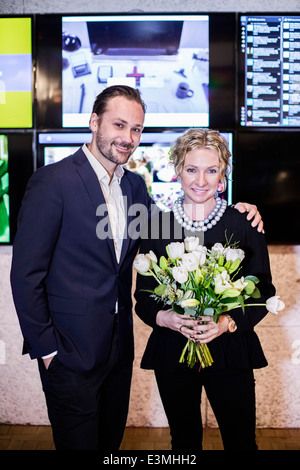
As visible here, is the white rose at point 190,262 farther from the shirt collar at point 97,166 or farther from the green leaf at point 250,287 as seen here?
the shirt collar at point 97,166

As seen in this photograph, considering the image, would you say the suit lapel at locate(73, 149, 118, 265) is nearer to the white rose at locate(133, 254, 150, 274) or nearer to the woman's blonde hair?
the white rose at locate(133, 254, 150, 274)

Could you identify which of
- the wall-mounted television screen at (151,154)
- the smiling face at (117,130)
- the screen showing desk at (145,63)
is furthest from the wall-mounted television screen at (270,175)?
the smiling face at (117,130)

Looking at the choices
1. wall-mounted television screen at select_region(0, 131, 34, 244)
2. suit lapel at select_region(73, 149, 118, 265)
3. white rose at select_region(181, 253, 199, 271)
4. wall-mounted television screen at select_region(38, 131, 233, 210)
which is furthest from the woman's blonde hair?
wall-mounted television screen at select_region(0, 131, 34, 244)

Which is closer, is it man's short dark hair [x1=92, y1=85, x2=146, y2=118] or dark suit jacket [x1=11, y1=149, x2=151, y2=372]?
dark suit jacket [x1=11, y1=149, x2=151, y2=372]

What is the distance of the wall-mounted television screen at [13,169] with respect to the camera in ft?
9.56

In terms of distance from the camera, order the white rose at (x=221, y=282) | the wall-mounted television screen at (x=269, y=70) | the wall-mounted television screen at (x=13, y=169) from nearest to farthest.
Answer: the white rose at (x=221, y=282) < the wall-mounted television screen at (x=269, y=70) < the wall-mounted television screen at (x=13, y=169)

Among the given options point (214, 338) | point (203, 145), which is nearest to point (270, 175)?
point (203, 145)

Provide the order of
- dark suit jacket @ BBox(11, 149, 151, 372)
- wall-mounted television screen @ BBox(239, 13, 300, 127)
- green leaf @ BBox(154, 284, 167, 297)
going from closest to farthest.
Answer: green leaf @ BBox(154, 284, 167, 297) < dark suit jacket @ BBox(11, 149, 151, 372) < wall-mounted television screen @ BBox(239, 13, 300, 127)

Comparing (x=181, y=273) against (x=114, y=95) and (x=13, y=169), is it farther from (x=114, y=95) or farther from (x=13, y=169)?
(x=13, y=169)

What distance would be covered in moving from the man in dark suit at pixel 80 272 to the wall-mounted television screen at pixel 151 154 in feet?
3.10

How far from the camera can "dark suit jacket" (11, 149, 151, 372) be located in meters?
1.71

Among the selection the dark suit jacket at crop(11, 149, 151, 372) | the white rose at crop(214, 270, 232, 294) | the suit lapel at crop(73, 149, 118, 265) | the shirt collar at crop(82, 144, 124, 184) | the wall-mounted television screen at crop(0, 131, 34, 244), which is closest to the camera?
the white rose at crop(214, 270, 232, 294)

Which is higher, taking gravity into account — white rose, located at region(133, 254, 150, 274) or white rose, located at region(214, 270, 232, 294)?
white rose, located at region(133, 254, 150, 274)

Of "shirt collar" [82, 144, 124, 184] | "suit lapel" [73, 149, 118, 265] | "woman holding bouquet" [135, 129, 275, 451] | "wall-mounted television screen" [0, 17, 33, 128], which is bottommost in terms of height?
"woman holding bouquet" [135, 129, 275, 451]
